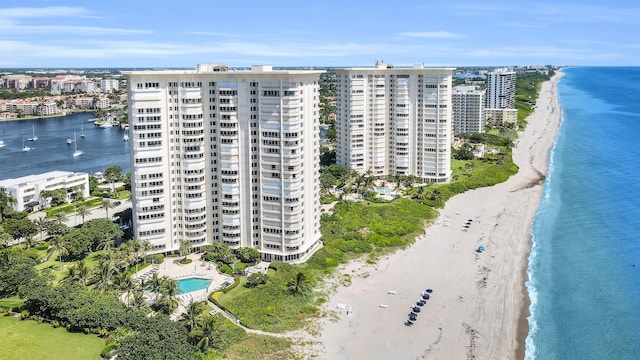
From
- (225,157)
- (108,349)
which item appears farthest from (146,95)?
(108,349)

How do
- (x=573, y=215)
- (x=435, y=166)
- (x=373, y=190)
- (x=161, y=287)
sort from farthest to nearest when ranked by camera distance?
(x=435, y=166), (x=373, y=190), (x=573, y=215), (x=161, y=287)

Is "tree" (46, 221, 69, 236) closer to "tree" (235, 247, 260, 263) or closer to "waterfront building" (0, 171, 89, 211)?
"waterfront building" (0, 171, 89, 211)

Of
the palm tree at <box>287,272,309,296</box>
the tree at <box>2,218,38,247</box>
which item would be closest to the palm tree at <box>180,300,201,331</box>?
the palm tree at <box>287,272,309,296</box>

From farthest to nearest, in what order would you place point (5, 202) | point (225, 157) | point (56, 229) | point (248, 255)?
point (5, 202), point (56, 229), point (225, 157), point (248, 255)

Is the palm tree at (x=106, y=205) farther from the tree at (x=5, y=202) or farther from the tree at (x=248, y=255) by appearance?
the tree at (x=248, y=255)

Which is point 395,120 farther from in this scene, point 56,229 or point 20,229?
point 20,229

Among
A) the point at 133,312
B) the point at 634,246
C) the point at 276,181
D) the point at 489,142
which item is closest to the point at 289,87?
the point at 276,181

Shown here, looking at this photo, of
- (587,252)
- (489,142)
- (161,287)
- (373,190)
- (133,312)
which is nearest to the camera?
(133,312)

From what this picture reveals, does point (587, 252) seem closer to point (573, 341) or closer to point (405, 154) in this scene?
point (573, 341)
